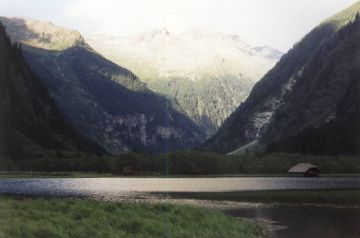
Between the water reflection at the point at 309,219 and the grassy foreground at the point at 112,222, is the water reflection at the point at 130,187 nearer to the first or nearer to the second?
the water reflection at the point at 309,219

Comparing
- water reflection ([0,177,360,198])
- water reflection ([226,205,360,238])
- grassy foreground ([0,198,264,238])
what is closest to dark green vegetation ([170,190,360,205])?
water reflection ([226,205,360,238])

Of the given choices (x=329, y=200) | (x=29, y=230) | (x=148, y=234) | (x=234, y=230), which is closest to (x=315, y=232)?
(x=234, y=230)

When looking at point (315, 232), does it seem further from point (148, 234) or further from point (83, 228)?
point (83, 228)

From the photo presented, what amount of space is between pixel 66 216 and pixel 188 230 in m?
11.3

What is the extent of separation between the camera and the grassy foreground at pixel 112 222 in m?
40.9

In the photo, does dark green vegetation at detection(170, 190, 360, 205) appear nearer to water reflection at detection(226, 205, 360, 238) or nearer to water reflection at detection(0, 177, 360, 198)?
water reflection at detection(226, 205, 360, 238)

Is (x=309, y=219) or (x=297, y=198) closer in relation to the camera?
(x=309, y=219)

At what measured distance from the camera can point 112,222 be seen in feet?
154

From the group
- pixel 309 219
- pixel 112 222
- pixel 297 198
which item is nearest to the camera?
pixel 112 222

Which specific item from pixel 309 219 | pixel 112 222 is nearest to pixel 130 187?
pixel 309 219

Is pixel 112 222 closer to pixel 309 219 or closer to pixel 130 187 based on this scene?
pixel 309 219

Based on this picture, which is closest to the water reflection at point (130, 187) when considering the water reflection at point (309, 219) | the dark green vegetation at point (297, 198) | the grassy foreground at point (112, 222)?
the dark green vegetation at point (297, 198)

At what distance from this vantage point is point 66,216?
49062mm

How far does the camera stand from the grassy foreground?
4094 cm
